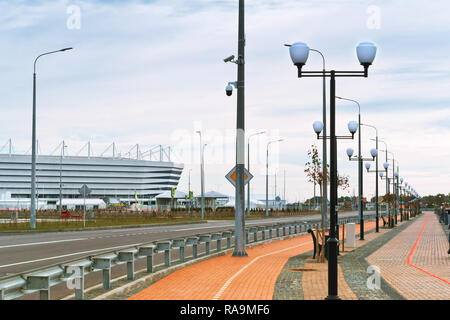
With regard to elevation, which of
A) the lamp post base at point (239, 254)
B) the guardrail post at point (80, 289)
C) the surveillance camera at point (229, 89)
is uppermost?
the surveillance camera at point (229, 89)

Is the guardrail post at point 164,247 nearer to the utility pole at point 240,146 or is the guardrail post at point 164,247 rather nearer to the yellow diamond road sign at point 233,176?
Result: the utility pole at point 240,146

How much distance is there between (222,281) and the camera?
45.8 feet

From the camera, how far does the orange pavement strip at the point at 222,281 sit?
1162 cm

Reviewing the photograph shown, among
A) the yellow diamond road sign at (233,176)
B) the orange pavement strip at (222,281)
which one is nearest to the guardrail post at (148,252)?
the orange pavement strip at (222,281)

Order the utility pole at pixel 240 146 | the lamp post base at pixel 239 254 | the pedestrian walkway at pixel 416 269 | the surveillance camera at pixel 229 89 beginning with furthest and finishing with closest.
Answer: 1. the surveillance camera at pixel 229 89
2. the utility pole at pixel 240 146
3. the lamp post base at pixel 239 254
4. the pedestrian walkway at pixel 416 269

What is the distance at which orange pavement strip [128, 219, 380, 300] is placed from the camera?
1162 cm

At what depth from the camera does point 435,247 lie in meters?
27.7

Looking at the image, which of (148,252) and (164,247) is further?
(164,247)

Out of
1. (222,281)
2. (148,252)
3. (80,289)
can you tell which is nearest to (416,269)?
(222,281)

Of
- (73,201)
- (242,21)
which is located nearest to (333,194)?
(242,21)

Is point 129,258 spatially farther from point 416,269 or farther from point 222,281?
point 416,269

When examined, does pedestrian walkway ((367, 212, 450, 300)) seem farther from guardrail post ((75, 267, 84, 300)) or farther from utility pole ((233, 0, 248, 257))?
guardrail post ((75, 267, 84, 300))
